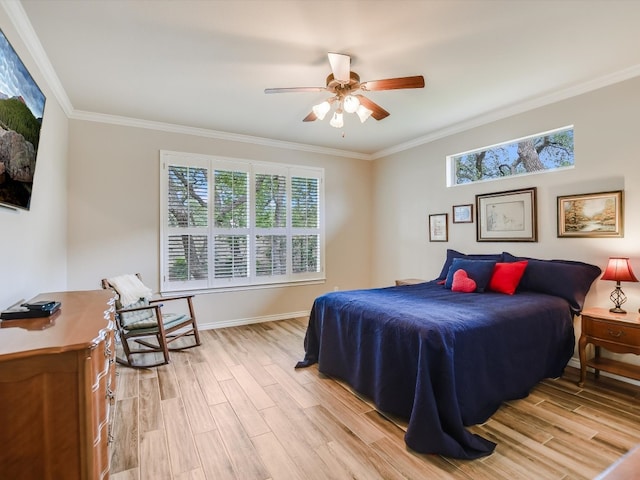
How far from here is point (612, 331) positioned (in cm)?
253

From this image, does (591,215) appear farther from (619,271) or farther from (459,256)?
(459,256)

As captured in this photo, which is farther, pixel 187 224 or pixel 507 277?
pixel 187 224

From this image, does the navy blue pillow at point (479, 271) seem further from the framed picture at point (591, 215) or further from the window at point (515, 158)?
the window at point (515, 158)

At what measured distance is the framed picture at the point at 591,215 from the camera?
2.84m

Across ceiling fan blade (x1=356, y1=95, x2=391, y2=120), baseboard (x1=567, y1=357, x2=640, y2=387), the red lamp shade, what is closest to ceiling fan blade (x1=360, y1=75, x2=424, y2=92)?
ceiling fan blade (x1=356, y1=95, x2=391, y2=120)

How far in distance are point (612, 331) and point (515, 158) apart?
2012 mm

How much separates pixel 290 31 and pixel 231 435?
8.81ft

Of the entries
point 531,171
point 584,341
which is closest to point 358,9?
point 531,171

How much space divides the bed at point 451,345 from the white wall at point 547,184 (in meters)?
0.25

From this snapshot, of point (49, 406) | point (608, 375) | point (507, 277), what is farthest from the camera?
point (507, 277)

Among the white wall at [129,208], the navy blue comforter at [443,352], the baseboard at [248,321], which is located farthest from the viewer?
the baseboard at [248,321]

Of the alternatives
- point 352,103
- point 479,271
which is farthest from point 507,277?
point 352,103

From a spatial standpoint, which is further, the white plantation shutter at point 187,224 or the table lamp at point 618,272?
the white plantation shutter at point 187,224

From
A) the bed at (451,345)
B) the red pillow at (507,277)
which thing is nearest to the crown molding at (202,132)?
the bed at (451,345)
